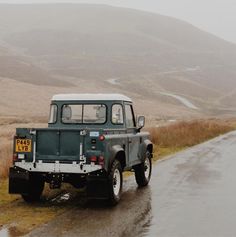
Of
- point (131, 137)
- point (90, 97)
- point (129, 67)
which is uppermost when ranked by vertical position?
point (129, 67)

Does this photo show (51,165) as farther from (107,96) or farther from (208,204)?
(208,204)

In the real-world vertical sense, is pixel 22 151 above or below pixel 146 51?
below

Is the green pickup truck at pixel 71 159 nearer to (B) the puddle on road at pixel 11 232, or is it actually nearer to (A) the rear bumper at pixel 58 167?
(A) the rear bumper at pixel 58 167

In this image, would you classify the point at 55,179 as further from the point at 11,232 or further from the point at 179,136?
the point at 179,136

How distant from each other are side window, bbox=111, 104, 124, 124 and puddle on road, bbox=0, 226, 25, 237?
3.73 metres

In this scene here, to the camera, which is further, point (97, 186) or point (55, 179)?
point (55, 179)

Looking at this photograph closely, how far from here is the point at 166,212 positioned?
32.1 feet

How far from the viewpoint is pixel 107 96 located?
1136 centimetres

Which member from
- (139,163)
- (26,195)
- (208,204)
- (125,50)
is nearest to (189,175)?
(139,163)

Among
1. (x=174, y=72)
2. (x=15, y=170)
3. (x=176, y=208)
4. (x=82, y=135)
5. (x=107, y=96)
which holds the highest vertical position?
(x=174, y=72)

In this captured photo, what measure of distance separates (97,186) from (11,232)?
7.07 feet

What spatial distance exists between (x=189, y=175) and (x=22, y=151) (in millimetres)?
6271

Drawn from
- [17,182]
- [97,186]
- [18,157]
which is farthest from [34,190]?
[97,186]

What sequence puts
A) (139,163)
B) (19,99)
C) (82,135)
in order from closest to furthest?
(82,135) → (139,163) → (19,99)
